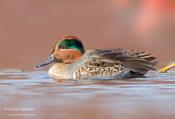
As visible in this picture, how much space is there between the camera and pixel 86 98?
32.7 ft

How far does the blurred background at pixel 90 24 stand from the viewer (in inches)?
763

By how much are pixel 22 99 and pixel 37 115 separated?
1.11 metres

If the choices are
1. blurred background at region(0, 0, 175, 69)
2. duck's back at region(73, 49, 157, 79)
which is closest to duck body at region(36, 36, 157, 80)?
duck's back at region(73, 49, 157, 79)

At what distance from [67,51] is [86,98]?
329cm

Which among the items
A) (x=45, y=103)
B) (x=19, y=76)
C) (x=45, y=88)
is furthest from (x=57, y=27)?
(x=45, y=103)

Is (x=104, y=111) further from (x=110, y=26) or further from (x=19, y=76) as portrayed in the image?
(x=110, y=26)

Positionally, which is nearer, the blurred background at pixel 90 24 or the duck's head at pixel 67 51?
the duck's head at pixel 67 51

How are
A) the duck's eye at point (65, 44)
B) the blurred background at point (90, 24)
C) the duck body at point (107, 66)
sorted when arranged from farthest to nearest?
1. the blurred background at point (90, 24)
2. the duck's eye at point (65, 44)
3. the duck body at point (107, 66)

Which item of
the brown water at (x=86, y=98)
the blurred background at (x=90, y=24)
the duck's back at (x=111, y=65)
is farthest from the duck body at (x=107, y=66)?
the blurred background at (x=90, y=24)

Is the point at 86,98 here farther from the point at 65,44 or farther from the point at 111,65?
the point at 65,44

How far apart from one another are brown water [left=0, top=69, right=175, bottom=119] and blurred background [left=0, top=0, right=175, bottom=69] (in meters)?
6.06

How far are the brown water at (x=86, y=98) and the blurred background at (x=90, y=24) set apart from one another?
606 cm

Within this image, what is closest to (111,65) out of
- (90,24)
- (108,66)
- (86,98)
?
(108,66)

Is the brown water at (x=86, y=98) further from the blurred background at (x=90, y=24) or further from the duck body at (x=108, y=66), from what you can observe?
the blurred background at (x=90, y=24)
